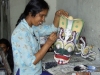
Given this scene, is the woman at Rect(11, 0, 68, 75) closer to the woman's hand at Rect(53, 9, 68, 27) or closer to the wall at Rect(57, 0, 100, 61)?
the woman's hand at Rect(53, 9, 68, 27)

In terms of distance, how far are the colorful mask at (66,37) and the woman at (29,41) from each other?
0.18 metres

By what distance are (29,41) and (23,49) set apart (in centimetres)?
9

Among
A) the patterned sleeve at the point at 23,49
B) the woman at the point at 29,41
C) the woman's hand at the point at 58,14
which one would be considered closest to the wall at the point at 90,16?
the woman's hand at the point at 58,14

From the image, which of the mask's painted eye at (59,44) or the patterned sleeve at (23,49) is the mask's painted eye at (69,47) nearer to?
the mask's painted eye at (59,44)

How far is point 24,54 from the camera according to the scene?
148cm

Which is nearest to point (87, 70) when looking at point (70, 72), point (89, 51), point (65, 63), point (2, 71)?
point (70, 72)

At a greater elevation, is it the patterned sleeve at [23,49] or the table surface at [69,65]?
the patterned sleeve at [23,49]

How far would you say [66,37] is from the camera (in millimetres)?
1688

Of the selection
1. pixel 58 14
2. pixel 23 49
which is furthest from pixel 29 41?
pixel 58 14

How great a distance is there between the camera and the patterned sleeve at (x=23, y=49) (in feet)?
4.83

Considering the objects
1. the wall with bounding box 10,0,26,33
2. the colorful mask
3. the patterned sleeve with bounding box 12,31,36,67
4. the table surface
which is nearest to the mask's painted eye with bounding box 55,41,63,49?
the colorful mask

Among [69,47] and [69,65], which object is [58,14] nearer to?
[69,47]

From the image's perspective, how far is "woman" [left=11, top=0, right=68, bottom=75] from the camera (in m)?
1.48

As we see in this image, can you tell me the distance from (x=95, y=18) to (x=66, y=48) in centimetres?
40
